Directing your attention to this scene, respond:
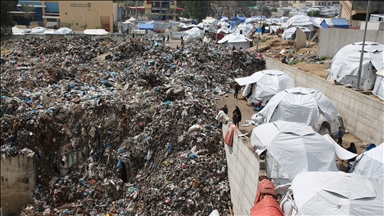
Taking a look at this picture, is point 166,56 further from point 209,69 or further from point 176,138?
point 176,138

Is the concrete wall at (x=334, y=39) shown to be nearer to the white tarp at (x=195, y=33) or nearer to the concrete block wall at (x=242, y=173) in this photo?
the concrete block wall at (x=242, y=173)

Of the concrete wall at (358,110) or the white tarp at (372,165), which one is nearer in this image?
the white tarp at (372,165)

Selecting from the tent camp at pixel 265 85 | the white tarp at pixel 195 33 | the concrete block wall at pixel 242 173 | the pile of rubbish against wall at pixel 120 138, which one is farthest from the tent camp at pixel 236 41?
the concrete block wall at pixel 242 173

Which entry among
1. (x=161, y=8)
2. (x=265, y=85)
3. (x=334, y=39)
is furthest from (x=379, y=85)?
(x=161, y=8)

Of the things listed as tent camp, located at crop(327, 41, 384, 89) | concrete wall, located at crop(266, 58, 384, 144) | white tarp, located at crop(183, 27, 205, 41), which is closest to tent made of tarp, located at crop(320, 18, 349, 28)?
white tarp, located at crop(183, 27, 205, 41)

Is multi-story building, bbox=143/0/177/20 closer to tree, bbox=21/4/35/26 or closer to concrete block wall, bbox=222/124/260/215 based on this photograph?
tree, bbox=21/4/35/26

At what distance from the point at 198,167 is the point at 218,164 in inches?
26.7

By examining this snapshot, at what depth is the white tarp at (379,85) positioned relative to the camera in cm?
1106

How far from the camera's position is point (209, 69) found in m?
17.0

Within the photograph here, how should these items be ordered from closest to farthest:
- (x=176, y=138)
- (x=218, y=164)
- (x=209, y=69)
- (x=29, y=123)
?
1. (x=218, y=164)
2. (x=176, y=138)
3. (x=29, y=123)
4. (x=209, y=69)

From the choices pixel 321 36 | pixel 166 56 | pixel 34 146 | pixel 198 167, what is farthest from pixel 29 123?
pixel 321 36

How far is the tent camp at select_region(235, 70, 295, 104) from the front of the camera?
13.2 meters

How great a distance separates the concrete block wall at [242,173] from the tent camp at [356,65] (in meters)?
5.90

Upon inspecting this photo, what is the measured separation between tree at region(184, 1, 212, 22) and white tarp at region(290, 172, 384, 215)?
4912 centimetres
